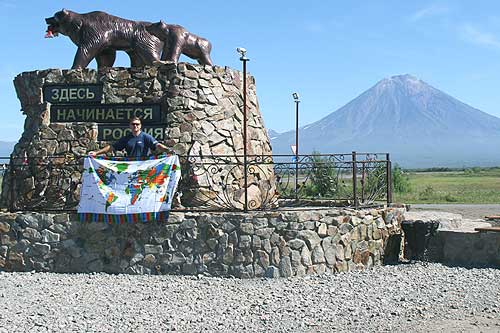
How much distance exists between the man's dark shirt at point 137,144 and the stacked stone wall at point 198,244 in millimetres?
1208

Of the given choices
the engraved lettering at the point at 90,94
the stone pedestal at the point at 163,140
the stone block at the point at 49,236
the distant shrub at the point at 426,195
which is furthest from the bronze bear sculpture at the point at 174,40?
the distant shrub at the point at 426,195

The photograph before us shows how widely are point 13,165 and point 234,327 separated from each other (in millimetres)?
6053

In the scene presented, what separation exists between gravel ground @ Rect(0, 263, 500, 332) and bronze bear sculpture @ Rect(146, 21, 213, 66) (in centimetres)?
537

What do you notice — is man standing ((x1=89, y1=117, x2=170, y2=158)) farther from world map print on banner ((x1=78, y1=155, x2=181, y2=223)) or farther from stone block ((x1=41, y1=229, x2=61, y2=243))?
stone block ((x1=41, y1=229, x2=61, y2=243))

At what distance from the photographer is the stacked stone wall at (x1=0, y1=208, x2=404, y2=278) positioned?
934 centimetres

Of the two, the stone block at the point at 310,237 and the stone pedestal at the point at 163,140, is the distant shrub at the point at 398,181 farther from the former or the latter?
the stone block at the point at 310,237

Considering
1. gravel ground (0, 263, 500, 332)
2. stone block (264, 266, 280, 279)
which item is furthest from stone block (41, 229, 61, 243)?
stone block (264, 266, 280, 279)

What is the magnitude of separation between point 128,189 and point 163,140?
5.86ft

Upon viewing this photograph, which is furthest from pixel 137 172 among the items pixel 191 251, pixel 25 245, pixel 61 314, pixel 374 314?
pixel 374 314

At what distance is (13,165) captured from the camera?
1086 centimetres

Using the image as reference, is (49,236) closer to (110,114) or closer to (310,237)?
(110,114)

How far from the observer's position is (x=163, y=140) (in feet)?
36.7

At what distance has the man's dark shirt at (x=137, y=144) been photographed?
31.7 feet

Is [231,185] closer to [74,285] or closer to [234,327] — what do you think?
[74,285]
